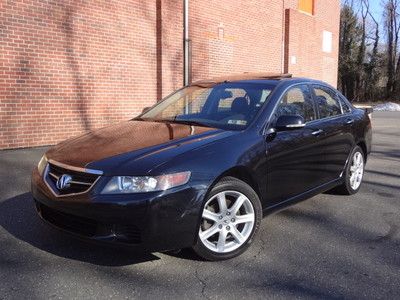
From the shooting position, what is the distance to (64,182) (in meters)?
3.63

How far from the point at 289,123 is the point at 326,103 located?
1431mm

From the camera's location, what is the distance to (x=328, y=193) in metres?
6.11

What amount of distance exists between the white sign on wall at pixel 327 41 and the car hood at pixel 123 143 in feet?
57.8

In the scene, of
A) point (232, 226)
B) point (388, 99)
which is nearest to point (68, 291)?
point (232, 226)

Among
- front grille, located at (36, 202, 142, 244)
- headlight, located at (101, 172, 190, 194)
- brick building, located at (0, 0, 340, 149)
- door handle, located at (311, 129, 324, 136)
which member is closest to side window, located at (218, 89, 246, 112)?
door handle, located at (311, 129, 324, 136)

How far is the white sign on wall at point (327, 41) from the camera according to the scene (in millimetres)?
20719

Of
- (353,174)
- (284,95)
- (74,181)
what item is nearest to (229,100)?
(284,95)

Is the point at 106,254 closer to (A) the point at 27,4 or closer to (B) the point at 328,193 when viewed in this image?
(B) the point at 328,193

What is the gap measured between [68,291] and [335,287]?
6.26 ft

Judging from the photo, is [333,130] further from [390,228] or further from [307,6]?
[307,6]

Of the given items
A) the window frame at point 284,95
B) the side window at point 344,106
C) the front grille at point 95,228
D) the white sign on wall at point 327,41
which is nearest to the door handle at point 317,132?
the window frame at point 284,95

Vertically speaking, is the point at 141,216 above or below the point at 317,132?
below

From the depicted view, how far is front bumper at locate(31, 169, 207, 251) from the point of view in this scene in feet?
11.0

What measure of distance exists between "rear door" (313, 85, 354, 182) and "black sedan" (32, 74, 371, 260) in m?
0.02
